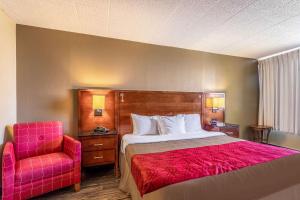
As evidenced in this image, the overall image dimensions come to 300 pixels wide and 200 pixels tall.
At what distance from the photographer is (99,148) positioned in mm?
2531

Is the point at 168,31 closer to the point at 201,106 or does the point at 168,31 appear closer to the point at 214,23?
the point at 214,23

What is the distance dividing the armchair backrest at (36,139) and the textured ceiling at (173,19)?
1.63 metres

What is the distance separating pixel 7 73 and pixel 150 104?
7.72 ft

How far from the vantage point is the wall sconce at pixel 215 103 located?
3666 mm

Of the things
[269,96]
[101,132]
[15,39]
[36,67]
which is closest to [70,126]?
[101,132]

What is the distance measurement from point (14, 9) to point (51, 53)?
73 centimetres

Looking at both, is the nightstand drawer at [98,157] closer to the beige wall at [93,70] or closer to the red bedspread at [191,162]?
the beige wall at [93,70]

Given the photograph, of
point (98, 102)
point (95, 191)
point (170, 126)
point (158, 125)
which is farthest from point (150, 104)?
point (95, 191)

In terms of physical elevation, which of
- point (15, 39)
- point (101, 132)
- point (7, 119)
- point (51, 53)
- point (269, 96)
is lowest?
point (101, 132)

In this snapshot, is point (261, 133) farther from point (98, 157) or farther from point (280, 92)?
point (98, 157)

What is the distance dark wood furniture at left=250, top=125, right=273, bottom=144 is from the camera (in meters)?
4.00

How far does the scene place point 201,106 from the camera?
3676 millimetres

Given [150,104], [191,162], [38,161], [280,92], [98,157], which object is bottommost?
[98,157]

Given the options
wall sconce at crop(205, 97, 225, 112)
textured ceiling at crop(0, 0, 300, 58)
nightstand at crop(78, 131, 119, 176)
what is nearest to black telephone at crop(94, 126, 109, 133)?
nightstand at crop(78, 131, 119, 176)
